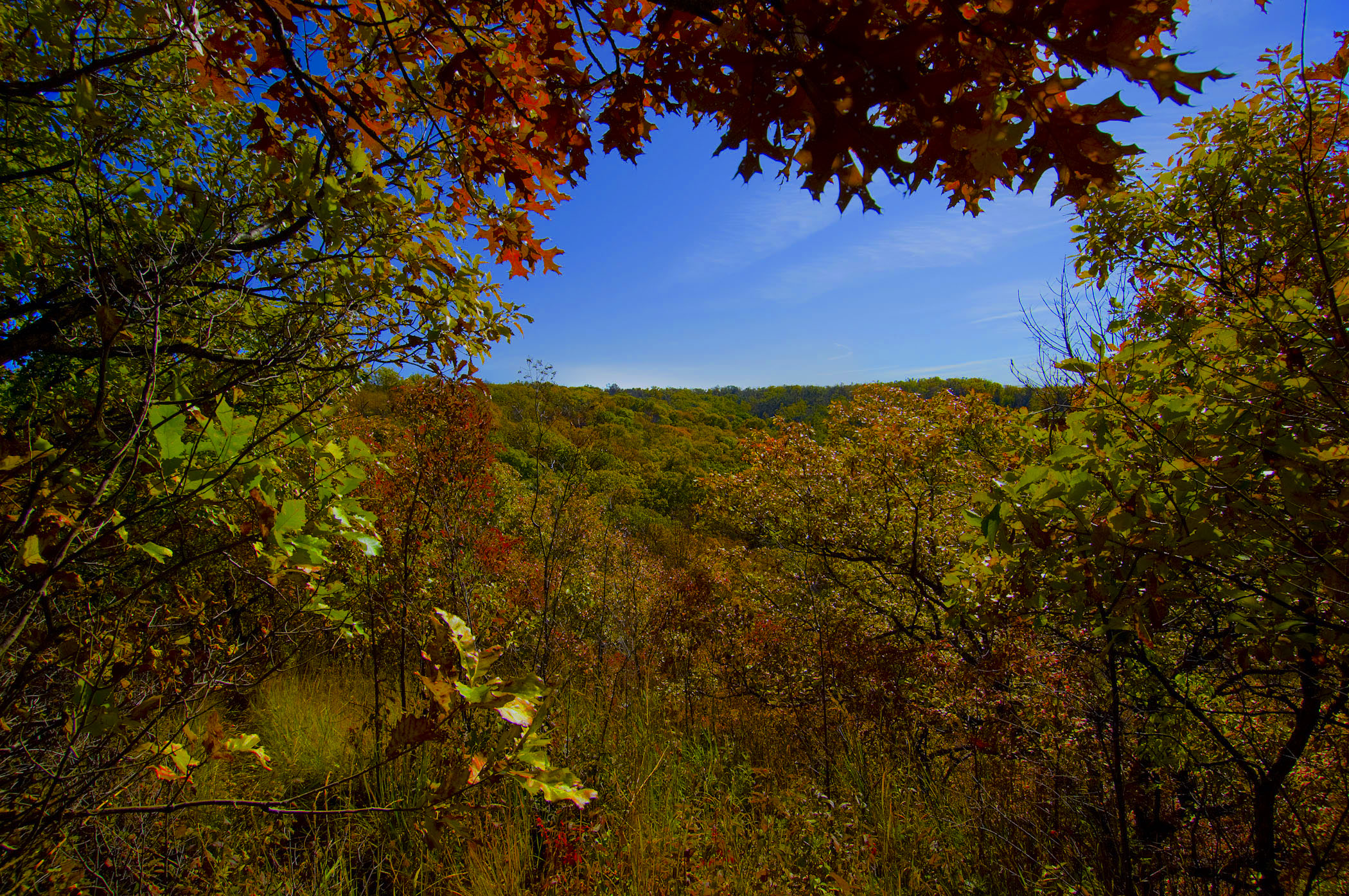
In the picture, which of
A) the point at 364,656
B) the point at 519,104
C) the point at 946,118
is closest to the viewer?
the point at 946,118

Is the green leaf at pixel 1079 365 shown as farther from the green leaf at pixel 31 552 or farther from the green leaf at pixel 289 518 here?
the green leaf at pixel 31 552

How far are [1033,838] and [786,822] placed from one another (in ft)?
3.89

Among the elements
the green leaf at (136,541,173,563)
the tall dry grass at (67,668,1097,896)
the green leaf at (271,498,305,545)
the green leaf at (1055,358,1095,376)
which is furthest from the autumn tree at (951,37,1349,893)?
the green leaf at (136,541,173,563)

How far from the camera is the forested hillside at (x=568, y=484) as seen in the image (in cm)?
94

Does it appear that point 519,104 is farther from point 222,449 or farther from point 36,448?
point 36,448

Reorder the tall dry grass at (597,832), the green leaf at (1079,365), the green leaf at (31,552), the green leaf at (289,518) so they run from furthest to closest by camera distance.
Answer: the tall dry grass at (597,832) → the green leaf at (1079,365) → the green leaf at (289,518) → the green leaf at (31,552)

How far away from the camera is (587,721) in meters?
3.27

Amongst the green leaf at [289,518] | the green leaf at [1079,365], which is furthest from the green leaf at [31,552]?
the green leaf at [1079,365]

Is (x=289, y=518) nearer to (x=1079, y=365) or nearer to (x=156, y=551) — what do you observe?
(x=156, y=551)

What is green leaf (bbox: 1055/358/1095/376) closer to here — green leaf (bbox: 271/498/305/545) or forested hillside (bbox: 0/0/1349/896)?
forested hillside (bbox: 0/0/1349/896)

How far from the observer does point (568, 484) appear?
10.4ft

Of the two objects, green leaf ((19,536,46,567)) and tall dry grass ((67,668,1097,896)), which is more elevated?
green leaf ((19,536,46,567))

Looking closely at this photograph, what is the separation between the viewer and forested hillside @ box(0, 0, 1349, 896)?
0.94 metres

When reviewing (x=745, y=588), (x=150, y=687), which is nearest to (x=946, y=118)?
(x=150, y=687)
